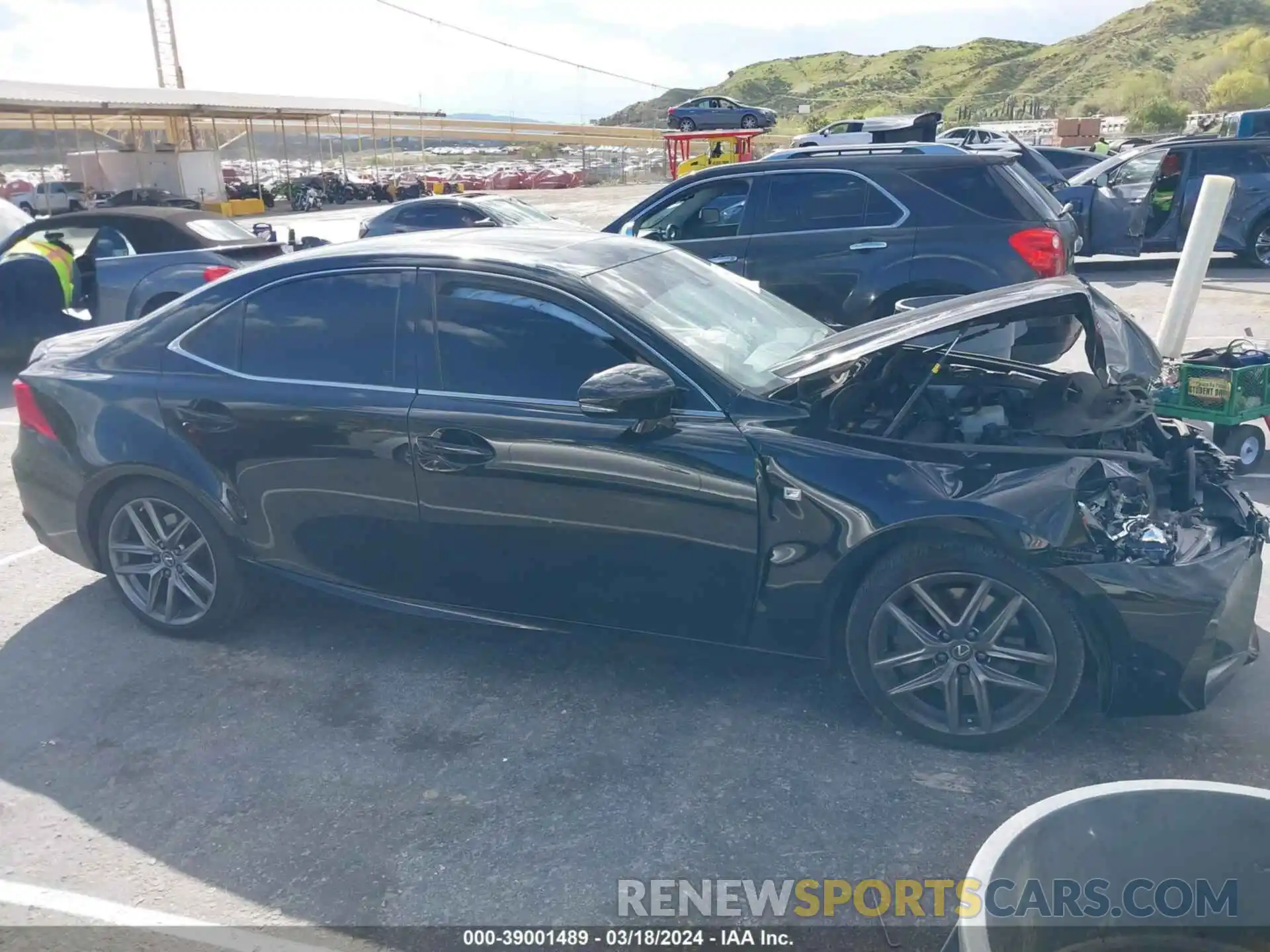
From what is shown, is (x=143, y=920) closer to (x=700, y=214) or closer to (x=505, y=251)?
(x=505, y=251)

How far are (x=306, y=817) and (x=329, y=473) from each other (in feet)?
4.44

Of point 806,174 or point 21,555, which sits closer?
point 21,555

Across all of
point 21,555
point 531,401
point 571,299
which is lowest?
point 21,555

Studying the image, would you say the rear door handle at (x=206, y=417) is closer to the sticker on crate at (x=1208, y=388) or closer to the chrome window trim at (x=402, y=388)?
the chrome window trim at (x=402, y=388)

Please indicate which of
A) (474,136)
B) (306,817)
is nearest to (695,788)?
(306,817)

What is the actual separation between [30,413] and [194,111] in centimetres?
3629

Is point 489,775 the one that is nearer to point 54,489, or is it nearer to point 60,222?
point 54,489

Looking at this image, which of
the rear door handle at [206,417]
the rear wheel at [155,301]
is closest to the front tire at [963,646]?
the rear door handle at [206,417]

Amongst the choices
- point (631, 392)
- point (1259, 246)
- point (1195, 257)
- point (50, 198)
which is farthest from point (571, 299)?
point (50, 198)

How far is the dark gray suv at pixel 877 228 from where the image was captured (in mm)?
7691

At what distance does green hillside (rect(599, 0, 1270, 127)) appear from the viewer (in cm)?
6050

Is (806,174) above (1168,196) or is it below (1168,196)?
above

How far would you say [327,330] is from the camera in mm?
4301

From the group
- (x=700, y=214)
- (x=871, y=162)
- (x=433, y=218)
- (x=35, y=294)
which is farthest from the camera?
(x=433, y=218)
